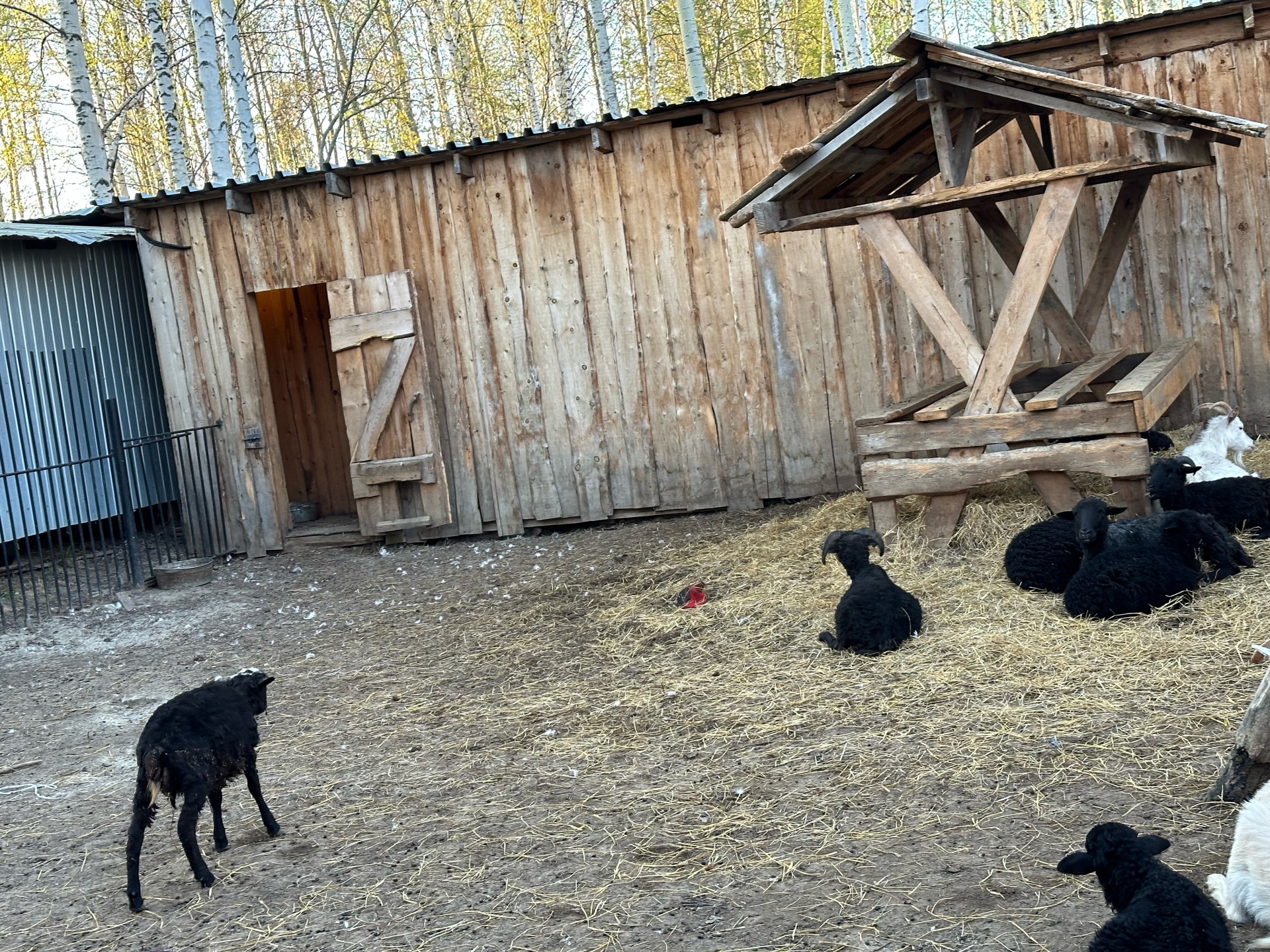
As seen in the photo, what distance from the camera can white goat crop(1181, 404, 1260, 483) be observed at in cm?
809

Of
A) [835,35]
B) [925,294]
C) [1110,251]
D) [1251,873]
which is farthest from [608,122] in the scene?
[835,35]

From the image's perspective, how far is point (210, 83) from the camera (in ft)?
57.0

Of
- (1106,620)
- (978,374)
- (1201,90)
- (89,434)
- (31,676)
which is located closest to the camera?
(1106,620)

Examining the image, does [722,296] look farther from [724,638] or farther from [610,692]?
[610,692]

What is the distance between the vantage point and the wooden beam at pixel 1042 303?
9.33 meters

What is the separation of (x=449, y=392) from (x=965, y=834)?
8.60m

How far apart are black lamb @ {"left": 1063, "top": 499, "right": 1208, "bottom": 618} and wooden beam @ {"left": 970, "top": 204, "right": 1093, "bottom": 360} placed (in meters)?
3.08

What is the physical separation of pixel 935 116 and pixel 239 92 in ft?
47.5

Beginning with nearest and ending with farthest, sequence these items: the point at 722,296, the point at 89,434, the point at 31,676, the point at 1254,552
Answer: the point at 1254,552, the point at 31,676, the point at 722,296, the point at 89,434

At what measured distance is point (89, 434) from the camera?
41.4ft

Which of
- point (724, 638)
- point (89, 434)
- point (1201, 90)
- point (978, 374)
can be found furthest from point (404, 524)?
point (1201, 90)

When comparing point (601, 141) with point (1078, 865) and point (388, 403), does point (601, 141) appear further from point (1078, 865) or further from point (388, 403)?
point (1078, 865)

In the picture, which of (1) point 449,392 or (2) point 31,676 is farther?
(1) point 449,392

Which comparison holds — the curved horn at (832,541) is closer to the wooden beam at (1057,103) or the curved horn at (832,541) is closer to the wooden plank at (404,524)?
the wooden beam at (1057,103)
